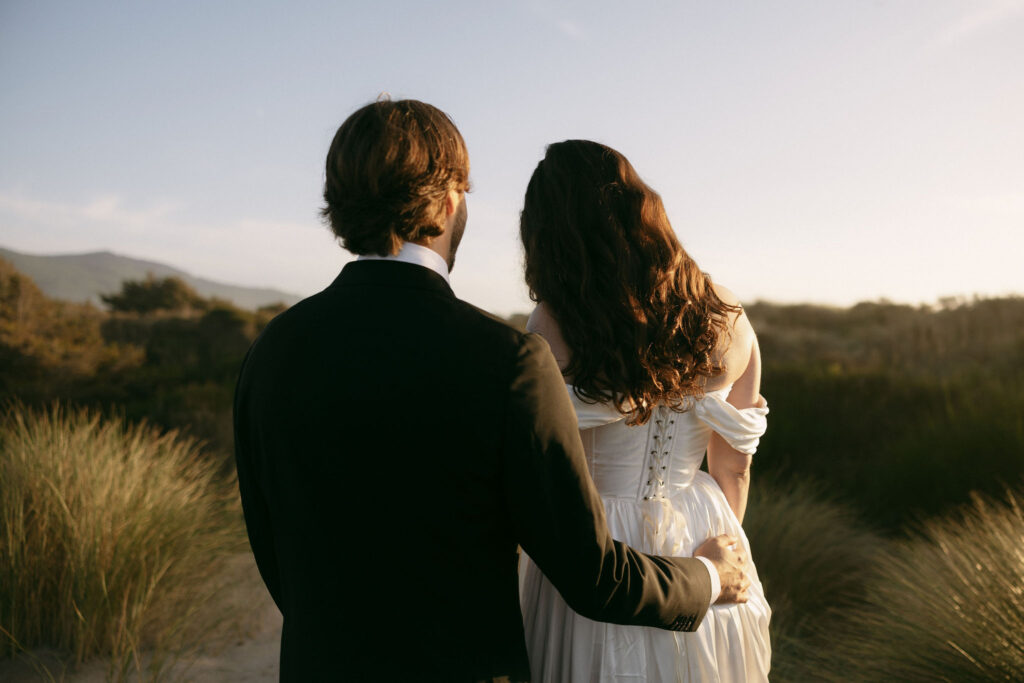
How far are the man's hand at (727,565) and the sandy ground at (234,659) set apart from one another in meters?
2.72

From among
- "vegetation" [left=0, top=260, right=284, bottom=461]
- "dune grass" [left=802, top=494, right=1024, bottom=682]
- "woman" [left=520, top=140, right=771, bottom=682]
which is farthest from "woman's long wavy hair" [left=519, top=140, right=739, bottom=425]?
"vegetation" [left=0, top=260, right=284, bottom=461]

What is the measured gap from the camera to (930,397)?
7152 millimetres

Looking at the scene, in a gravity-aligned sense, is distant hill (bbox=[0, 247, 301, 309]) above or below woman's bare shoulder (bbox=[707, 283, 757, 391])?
above

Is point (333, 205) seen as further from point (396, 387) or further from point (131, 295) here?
point (131, 295)

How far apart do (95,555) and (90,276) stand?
102 ft

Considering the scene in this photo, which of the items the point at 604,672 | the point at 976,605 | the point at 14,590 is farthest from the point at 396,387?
the point at 14,590

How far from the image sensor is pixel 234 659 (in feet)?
13.4

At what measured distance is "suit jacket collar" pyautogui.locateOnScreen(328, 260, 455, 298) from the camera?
1105 millimetres

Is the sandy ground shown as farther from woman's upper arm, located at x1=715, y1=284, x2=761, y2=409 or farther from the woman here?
woman's upper arm, located at x1=715, y1=284, x2=761, y2=409

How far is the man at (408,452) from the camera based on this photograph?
105 cm

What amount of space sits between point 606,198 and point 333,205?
80 centimetres

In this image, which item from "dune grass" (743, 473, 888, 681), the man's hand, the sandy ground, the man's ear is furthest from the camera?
"dune grass" (743, 473, 888, 681)

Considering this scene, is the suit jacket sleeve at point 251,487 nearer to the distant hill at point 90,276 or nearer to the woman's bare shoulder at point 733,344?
the woman's bare shoulder at point 733,344

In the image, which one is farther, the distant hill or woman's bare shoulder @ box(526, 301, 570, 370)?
the distant hill
